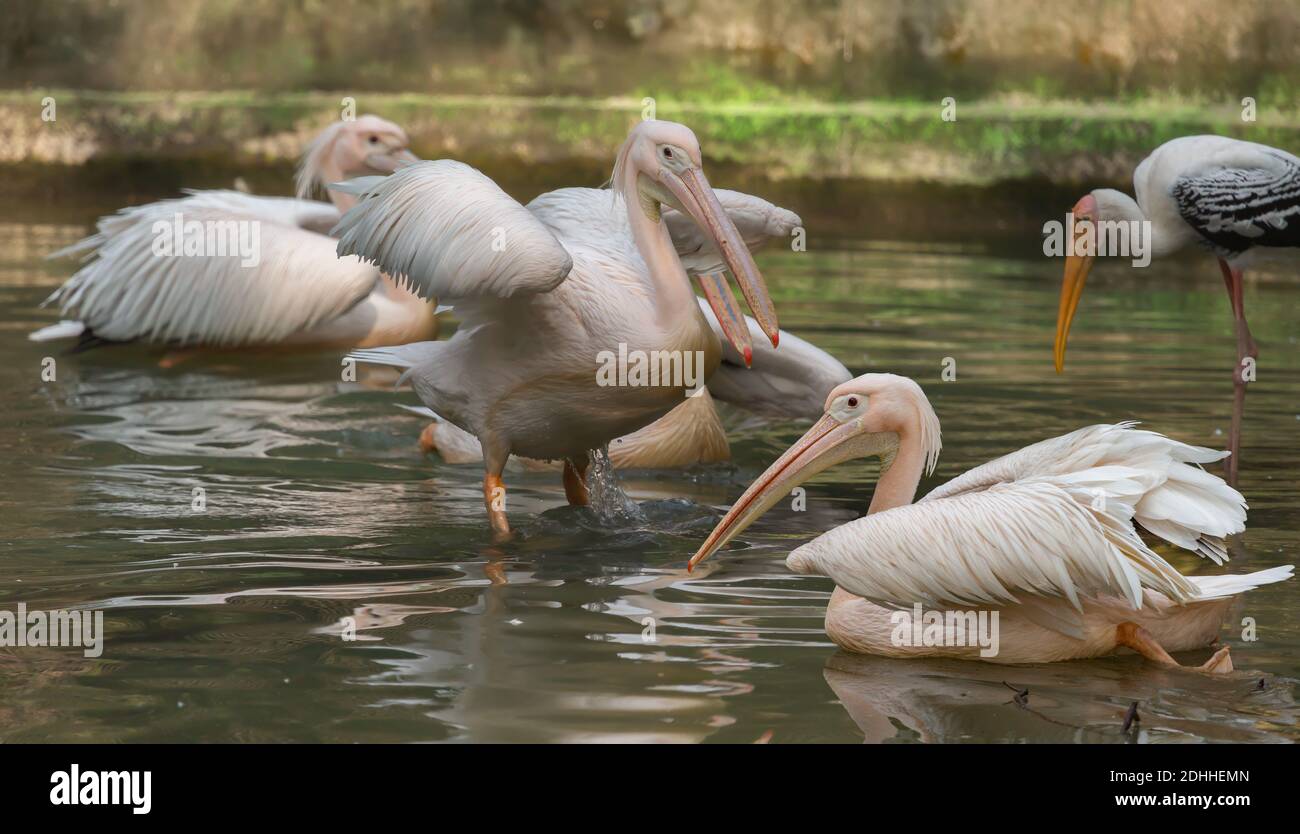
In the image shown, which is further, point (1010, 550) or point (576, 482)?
point (576, 482)

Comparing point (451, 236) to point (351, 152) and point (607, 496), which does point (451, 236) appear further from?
point (351, 152)

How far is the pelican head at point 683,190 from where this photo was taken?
5348mm

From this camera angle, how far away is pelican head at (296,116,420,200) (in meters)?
9.48

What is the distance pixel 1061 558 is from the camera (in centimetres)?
408

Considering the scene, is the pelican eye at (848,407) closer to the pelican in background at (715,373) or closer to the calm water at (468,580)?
the calm water at (468,580)

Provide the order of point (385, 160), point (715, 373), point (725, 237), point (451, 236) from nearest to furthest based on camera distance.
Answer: point (451, 236)
point (725, 237)
point (715, 373)
point (385, 160)

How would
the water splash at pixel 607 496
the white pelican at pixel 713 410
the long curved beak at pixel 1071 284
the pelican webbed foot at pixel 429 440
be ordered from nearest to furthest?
1. the water splash at pixel 607 496
2. the white pelican at pixel 713 410
3. the pelican webbed foot at pixel 429 440
4. the long curved beak at pixel 1071 284

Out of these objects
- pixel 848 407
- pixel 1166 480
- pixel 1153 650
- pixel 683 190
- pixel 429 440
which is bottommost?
pixel 1153 650

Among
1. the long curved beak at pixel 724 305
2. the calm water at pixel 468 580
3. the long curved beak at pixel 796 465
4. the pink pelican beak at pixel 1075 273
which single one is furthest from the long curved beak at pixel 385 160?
the long curved beak at pixel 796 465

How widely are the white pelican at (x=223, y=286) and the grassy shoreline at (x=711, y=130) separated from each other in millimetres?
6703

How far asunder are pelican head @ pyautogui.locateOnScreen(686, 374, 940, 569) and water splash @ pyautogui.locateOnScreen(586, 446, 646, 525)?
1307 mm

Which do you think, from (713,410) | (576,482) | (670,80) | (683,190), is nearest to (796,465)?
(683,190)

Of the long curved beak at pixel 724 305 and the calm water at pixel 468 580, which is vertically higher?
the long curved beak at pixel 724 305

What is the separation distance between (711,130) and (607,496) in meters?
10.0
